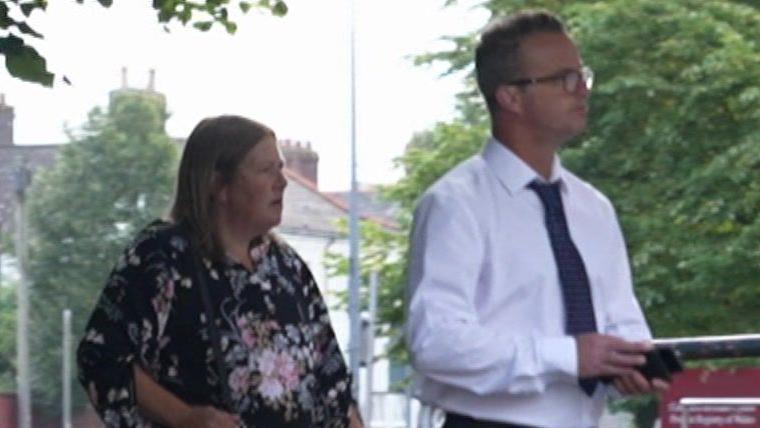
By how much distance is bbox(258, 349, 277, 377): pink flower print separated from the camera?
15.0 ft

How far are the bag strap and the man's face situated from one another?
2.70 feet

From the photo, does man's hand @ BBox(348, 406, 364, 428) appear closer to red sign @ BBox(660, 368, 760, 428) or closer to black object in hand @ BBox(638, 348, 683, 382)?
black object in hand @ BBox(638, 348, 683, 382)

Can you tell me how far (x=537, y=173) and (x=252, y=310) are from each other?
0.76 m

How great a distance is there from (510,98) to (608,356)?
2.08ft

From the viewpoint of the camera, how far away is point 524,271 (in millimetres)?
4102

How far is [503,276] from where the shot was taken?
4.09 m

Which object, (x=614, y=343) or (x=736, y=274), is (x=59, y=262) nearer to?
(x=736, y=274)

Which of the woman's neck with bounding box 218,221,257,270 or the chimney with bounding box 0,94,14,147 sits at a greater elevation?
the chimney with bounding box 0,94,14,147

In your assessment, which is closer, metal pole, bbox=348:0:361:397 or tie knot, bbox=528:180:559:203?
tie knot, bbox=528:180:559:203

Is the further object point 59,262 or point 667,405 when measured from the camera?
point 59,262

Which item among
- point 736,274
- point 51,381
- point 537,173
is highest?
point 537,173

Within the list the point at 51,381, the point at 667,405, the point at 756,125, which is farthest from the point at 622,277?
the point at 51,381

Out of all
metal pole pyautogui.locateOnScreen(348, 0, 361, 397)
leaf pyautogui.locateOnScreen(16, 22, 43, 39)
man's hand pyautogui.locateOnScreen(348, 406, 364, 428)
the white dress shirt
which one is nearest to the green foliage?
metal pole pyautogui.locateOnScreen(348, 0, 361, 397)

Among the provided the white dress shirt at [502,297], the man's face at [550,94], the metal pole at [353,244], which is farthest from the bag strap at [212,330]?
the metal pole at [353,244]
